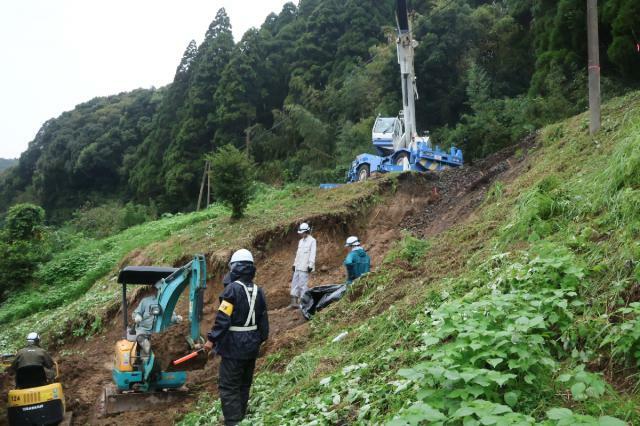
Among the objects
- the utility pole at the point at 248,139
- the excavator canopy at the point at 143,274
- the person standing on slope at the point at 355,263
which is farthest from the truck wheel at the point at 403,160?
the utility pole at the point at 248,139

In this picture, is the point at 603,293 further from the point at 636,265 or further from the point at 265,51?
the point at 265,51

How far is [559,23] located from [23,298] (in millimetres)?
20110

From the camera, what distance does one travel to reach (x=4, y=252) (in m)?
19.4

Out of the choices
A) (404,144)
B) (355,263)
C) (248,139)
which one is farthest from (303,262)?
(248,139)

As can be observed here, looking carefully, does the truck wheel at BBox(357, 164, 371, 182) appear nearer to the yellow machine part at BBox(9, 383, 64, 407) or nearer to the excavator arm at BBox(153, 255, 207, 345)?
the excavator arm at BBox(153, 255, 207, 345)

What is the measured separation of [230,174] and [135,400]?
809 centimetres

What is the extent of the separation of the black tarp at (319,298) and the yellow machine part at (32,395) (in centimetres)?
392

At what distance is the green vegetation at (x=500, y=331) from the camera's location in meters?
3.40

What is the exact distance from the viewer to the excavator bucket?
297 inches

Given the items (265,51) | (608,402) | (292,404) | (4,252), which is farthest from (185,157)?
(608,402)

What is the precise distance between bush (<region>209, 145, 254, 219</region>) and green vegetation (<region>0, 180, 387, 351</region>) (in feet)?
2.89

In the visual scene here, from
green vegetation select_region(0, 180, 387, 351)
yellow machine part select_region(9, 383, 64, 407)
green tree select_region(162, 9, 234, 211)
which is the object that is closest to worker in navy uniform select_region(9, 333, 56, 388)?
yellow machine part select_region(9, 383, 64, 407)

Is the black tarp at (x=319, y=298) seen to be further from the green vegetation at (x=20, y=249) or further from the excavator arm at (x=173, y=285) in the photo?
the green vegetation at (x=20, y=249)

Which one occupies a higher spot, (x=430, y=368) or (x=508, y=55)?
(x=508, y=55)
